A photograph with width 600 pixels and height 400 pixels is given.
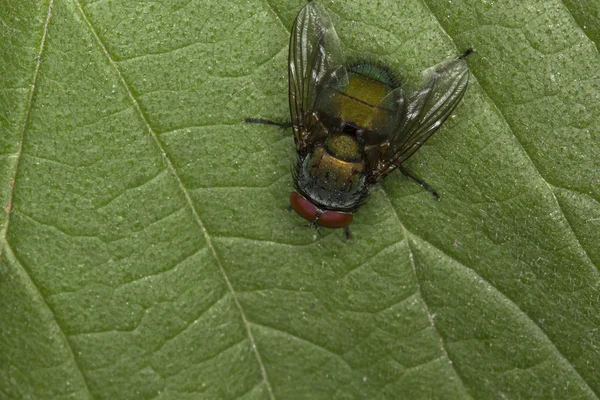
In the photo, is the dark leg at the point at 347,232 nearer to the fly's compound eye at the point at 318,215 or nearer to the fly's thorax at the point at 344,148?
the fly's compound eye at the point at 318,215

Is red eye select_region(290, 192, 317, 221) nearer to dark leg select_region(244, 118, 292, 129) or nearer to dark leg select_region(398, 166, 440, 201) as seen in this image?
dark leg select_region(244, 118, 292, 129)

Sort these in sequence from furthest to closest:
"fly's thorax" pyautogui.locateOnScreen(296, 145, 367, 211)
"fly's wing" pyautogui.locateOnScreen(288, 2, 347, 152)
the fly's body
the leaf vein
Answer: "fly's thorax" pyautogui.locateOnScreen(296, 145, 367, 211) < the fly's body < "fly's wing" pyautogui.locateOnScreen(288, 2, 347, 152) < the leaf vein

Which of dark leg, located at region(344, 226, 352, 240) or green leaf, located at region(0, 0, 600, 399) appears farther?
dark leg, located at region(344, 226, 352, 240)

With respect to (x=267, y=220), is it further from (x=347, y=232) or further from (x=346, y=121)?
(x=346, y=121)

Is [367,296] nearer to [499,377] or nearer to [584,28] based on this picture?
[499,377]

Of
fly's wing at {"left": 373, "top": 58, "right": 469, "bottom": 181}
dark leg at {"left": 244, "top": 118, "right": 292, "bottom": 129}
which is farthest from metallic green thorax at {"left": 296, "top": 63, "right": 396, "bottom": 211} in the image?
dark leg at {"left": 244, "top": 118, "right": 292, "bottom": 129}

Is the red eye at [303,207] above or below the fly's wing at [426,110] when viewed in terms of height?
below

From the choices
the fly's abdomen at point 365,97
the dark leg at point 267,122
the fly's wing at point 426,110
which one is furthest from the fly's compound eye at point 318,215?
the fly's abdomen at point 365,97
